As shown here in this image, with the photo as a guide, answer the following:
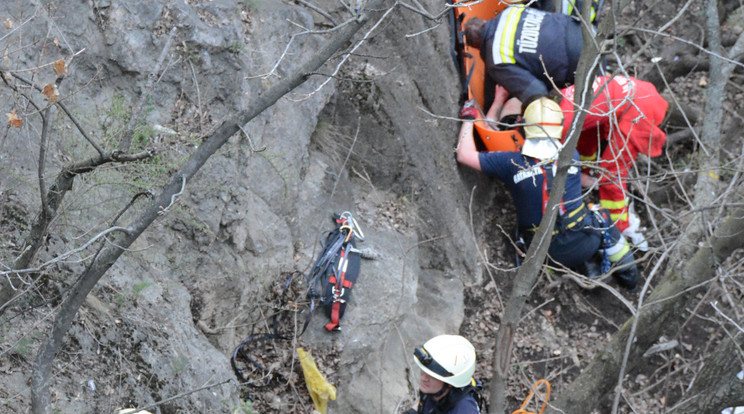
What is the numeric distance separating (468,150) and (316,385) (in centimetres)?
281

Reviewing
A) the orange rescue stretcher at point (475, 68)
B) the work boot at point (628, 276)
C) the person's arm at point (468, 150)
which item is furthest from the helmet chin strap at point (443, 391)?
the work boot at point (628, 276)

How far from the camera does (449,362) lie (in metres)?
4.63

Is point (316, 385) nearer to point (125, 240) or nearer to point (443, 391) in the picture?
point (443, 391)

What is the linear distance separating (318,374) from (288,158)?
5.77 ft

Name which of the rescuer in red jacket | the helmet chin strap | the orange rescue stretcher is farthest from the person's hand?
the helmet chin strap

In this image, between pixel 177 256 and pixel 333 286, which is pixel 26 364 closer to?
pixel 177 256

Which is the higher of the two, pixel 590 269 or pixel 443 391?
pixel 443 391

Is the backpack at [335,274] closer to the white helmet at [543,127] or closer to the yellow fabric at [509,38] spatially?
the white helmet at [543,127]

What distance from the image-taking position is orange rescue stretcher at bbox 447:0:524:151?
281 inches

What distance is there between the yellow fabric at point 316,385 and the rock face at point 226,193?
169 mm

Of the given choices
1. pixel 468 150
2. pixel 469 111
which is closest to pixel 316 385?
pixel 468 150

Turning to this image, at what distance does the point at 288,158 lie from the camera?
19.7 ft

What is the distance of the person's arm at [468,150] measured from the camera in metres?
7.07

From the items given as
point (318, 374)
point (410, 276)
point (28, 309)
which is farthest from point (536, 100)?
point (28, 309)
